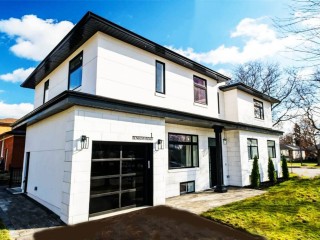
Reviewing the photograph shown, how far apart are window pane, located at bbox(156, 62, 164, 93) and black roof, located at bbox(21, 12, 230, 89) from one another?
18.7 inches

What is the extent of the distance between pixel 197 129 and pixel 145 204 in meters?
4.80

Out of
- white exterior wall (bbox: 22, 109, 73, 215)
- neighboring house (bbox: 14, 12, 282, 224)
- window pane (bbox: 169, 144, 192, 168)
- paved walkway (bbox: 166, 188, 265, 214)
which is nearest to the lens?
neighboring house (bbox: 14, 12, 282, 224)

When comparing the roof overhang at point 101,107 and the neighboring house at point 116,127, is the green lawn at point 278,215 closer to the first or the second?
the neighboring house at point 116,127

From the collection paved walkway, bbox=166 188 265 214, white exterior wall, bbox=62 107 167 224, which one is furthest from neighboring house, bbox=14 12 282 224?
paved walkway, bbox=166 188 265 214

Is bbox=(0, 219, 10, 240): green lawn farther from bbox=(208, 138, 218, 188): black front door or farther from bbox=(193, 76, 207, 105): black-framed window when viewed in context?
bbox=(208, 138, 218, 188): black front door

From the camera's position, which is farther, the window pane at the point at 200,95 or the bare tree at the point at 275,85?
the bare tree at the point at 275,85

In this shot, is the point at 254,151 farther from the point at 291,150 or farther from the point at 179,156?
the point at 291,150

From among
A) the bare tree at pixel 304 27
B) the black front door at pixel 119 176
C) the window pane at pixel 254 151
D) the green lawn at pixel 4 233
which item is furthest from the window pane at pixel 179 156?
the green lawn at pixel 4 233

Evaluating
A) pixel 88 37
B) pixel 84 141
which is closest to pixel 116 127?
pixel 84 141

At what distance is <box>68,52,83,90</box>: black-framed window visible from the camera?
7938mm

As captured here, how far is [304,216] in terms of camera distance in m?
5.93

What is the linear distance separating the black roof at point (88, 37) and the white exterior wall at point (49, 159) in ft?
9.52

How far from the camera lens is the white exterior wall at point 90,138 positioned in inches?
210

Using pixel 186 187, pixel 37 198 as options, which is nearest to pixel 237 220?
pixel 186 187
